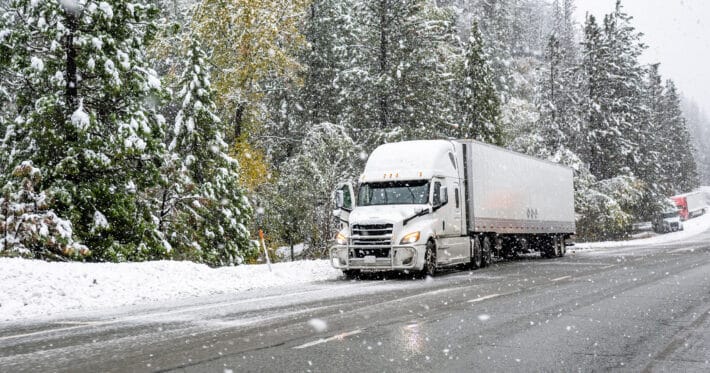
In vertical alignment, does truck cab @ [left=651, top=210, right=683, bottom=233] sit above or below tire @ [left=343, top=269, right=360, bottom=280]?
above

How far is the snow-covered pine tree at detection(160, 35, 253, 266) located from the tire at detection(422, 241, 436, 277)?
9.74 m

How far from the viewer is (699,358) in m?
7.08

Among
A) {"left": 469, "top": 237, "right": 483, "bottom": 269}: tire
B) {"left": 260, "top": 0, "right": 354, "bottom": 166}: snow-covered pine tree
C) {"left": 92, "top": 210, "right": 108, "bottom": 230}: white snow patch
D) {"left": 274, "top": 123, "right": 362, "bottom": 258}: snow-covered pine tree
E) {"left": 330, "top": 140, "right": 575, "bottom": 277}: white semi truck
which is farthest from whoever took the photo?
{"left": 260, "top": 0, "right": 354, "bottom": 166}: snow-covered pine tree

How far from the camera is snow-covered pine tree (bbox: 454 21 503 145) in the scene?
4281 cm

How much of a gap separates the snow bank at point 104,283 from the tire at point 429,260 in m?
2.69

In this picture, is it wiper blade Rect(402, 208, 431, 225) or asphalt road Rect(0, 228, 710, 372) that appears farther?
wiper blade Rect(402, 208, 431, 225)

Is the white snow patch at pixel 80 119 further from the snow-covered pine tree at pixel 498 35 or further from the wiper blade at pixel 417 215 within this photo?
the snow-covered pine tree at pixel 498 35

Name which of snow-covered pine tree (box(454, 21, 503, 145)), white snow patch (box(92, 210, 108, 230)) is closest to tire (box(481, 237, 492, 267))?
white snow patch (box(92, 210, 108, 230))

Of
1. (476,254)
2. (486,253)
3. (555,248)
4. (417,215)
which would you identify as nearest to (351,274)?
(417,215)

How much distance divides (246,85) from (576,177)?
25717mm

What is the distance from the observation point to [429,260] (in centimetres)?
1827

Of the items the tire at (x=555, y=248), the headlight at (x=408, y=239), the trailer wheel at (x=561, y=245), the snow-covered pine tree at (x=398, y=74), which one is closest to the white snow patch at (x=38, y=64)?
the headlight at (x=408, y=239)

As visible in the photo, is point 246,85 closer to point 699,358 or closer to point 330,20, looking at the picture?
point 330,20

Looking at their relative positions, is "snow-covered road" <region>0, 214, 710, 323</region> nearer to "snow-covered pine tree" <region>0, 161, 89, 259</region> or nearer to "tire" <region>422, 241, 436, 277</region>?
"tire" <region>422, 241, 436, 277</region>
